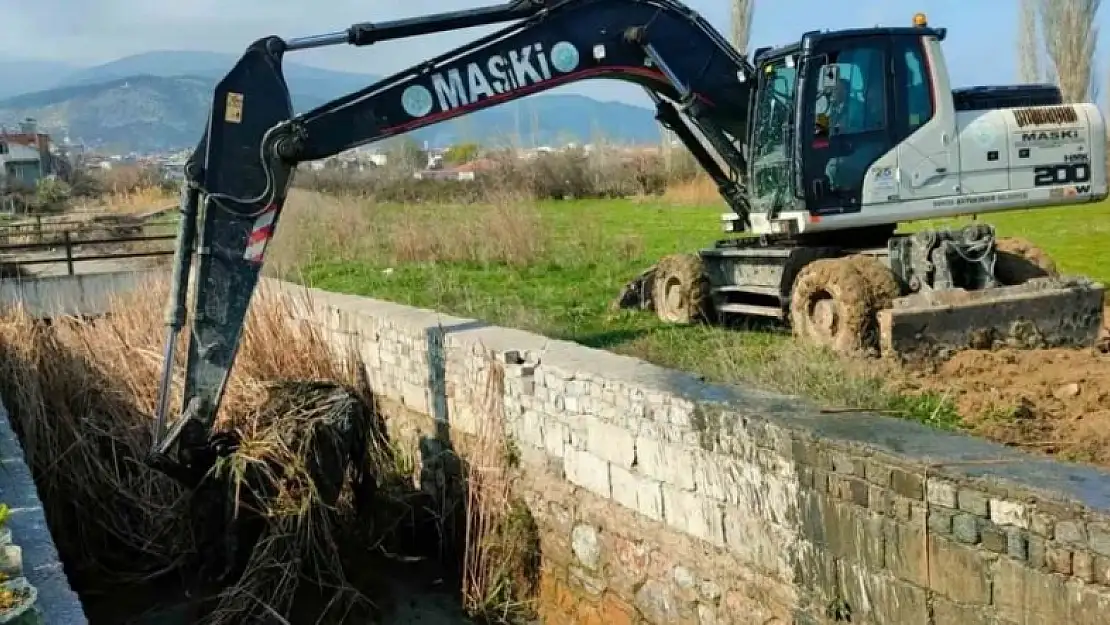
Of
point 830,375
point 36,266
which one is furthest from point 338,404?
point 36,266

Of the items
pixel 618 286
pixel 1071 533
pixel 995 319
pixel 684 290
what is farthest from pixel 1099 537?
pixel 618 286

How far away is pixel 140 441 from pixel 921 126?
22.7 ft

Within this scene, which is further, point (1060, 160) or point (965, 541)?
point (1060, 160)

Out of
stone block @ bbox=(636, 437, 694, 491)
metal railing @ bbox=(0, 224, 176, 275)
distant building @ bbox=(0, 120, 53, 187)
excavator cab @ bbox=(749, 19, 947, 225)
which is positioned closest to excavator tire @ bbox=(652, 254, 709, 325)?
excavator cab @ bbox=(749, 19, 947, 225)

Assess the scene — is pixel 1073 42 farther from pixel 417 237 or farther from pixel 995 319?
pixel 995 319

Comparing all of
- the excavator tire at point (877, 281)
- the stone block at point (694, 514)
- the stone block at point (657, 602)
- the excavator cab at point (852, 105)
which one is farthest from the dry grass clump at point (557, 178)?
the stone block at point (694, 514)

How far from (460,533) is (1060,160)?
5.57m

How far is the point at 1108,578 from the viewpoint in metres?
3.71

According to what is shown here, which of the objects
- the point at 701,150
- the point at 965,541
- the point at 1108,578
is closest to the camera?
the point at 1108,578

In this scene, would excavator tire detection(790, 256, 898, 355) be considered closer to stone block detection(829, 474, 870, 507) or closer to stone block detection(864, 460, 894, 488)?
stone block detection(829, 474, 870, 507)

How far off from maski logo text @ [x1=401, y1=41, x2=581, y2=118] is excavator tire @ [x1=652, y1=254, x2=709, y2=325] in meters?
2.19

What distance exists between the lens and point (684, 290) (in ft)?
31.4

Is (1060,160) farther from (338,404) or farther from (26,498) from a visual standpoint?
(26,498)

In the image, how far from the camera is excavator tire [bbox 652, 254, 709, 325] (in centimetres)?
958
